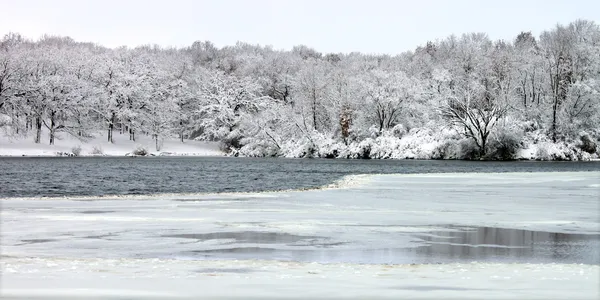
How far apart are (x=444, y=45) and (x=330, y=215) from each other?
503 ft

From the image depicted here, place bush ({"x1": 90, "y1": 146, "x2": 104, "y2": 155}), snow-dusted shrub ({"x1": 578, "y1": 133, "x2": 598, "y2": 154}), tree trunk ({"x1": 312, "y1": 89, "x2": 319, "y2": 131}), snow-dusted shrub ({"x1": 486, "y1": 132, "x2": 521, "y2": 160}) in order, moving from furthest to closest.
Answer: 1. tree trunk ({"x1": 312, "y1": 89, "x2": 319, "y2": 131})
2. bush ({"x1": 90, "y1": 146, "x2": 104, "y2": 155})
3. snow-dusted shrub ({"x1": 578, "y1": 133, "x2": 598, "y2": 154})
4. snow-dusted shrub ({"x1": 486, "y1": 132, "x2": 521, "y2": 160})

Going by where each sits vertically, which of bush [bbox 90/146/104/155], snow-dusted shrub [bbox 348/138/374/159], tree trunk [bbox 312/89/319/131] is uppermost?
tree trunk [bbox 312/89/319/131]

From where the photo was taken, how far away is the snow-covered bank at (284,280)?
9.97m

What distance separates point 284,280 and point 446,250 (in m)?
4.90

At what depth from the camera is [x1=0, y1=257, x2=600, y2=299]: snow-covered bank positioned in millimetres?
9969

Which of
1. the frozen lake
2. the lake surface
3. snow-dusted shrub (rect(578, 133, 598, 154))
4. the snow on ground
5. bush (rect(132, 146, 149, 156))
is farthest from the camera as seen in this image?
bush (rect(132, 146, 149, 156))

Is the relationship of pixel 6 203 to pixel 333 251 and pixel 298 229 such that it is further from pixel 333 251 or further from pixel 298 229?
pixel 333 251

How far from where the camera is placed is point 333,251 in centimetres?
1451

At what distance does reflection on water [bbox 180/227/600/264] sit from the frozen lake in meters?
0.02

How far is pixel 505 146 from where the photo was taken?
288 feet

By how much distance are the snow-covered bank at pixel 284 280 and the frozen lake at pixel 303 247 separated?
0.09 ft

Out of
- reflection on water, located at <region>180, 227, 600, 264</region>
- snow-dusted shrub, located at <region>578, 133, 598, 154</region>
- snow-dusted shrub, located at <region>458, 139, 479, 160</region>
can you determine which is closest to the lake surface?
reflection on water, located at <region>180, 227, 600, 264</region>

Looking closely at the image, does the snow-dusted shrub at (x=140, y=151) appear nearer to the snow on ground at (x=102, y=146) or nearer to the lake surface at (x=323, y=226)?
the snow on ground at (x=102, y=146)

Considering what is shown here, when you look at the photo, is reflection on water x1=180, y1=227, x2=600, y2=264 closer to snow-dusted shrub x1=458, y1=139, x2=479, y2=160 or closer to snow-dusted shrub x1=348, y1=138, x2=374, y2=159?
snow-dusted shrub x1=458, y1=139, x2=479, y2=160
